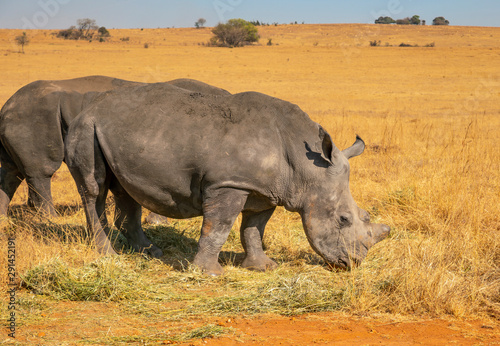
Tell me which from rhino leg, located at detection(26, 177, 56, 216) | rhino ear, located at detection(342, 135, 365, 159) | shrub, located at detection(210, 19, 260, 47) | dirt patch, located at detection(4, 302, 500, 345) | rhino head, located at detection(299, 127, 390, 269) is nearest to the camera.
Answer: dirt patch, located at detection(4, 302, 500, 345)

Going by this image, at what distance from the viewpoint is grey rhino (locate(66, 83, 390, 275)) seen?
569cm

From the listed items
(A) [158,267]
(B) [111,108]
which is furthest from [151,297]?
(B) [111,108]

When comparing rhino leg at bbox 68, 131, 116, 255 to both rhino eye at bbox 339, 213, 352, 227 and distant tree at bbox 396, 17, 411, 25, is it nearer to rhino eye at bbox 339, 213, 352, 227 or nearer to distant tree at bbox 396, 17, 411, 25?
rhino eye at bbox 339, 213, 352, 227

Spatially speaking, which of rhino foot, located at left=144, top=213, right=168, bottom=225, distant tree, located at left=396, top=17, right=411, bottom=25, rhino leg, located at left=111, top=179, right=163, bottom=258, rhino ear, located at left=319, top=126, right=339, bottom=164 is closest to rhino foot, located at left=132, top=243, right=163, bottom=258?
rhino leg, located at left=111, top=179, right=163, bottom=258

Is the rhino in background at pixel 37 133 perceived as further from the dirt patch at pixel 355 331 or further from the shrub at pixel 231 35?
the shrub at pixel 231 35

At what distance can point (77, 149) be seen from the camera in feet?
20.0

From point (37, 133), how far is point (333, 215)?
4.60 metres

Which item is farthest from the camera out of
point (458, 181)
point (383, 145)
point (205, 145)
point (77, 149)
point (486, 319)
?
point (383, 145)

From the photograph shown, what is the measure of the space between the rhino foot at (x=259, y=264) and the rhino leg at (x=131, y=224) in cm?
110

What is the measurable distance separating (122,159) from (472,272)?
12.1 ft

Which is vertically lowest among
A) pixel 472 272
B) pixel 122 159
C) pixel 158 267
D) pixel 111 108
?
pixel 158 267

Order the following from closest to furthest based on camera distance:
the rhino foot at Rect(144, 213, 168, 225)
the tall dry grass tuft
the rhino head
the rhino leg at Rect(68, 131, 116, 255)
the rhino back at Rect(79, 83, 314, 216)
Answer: the tall dry grass tuft < the rhino back at Rect(79, 83, 314, 216) < the rhino head < the rhino leg at Rect(68, 131, 116, 255) < the rhino foot at Rect(144, 213, 168, 225)

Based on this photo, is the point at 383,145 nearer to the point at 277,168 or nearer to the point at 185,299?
the point at 277,168

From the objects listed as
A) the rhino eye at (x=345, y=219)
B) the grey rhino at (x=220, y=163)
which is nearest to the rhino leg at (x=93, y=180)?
the grey rhino at (x=220, y=163)
